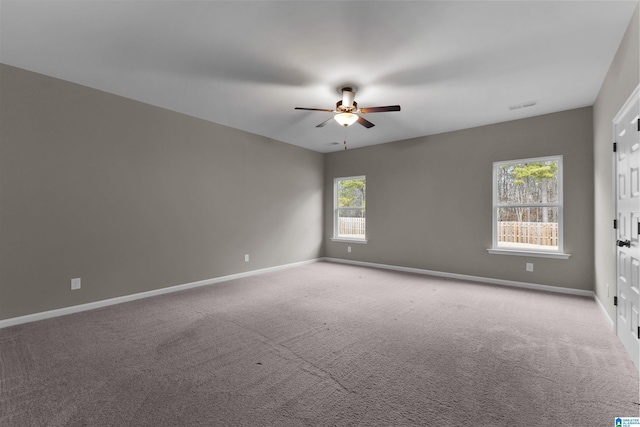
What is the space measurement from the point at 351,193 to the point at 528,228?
3.44 meters

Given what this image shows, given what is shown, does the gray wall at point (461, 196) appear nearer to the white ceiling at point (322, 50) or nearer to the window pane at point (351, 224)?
the window pane at point (351, 224)

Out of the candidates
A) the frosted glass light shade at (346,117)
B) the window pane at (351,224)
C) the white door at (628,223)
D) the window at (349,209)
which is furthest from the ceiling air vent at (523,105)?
the window pane at (351,224)

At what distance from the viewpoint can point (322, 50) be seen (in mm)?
2707

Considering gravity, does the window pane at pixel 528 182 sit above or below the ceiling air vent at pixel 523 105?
below

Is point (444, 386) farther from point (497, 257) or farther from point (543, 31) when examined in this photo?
point (497, 257)

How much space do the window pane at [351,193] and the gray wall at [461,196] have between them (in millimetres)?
224

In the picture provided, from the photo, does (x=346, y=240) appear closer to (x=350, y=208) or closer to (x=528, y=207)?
(x=350, y=208)

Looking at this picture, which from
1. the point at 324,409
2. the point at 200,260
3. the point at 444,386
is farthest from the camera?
the point at 200,260

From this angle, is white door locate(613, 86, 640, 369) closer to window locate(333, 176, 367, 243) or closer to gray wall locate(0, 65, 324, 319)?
window locate(333, 176, 367, 243)

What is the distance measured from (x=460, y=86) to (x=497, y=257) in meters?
2.87

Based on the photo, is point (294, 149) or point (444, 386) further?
point (294, 149)

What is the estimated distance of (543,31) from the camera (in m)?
2.43

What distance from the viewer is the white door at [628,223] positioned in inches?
86.8

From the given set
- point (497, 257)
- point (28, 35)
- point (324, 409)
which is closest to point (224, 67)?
point (28, 35)
